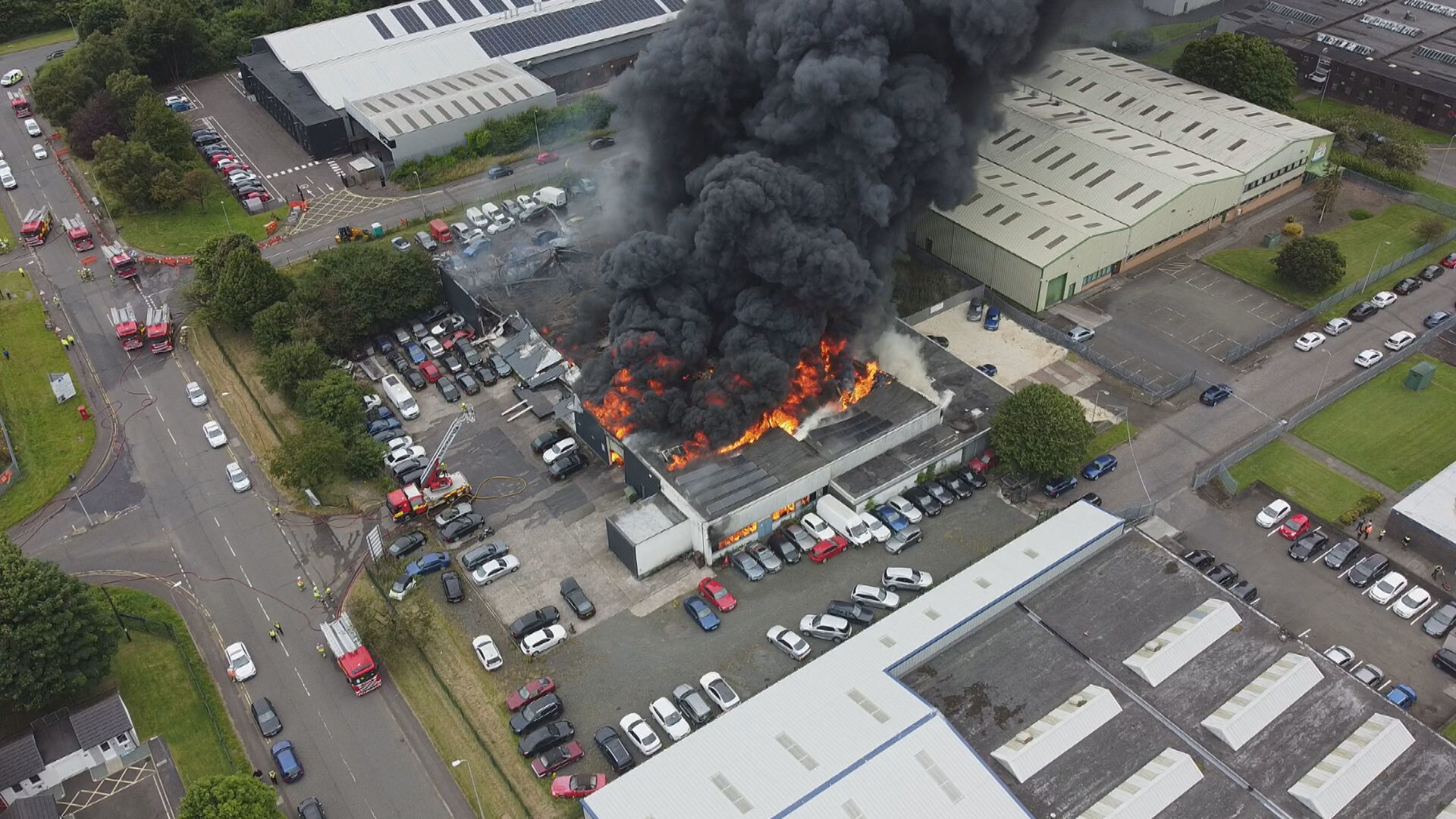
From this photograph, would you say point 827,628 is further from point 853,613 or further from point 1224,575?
point 1224,575

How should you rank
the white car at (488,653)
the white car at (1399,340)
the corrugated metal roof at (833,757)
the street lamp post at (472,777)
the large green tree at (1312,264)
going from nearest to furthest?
the corrugated metal roof at (833,757) < the street lamp post at (472,777) < the white car at (488,653) < the white car at (1399,340) < the large green tree at (1312,264)

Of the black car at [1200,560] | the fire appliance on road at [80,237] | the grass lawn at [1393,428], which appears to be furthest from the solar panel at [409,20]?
the black car at [1200,560]

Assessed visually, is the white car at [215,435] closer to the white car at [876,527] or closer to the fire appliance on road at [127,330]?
the fire appliance on road at [127,330]

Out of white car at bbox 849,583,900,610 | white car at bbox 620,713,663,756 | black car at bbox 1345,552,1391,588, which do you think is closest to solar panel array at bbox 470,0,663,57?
white car at bbox 849,583,900,610

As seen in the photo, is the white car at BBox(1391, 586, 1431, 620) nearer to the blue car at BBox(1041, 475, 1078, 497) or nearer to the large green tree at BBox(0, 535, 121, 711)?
the blue car at BBox(1041, 475, 1078, 497)

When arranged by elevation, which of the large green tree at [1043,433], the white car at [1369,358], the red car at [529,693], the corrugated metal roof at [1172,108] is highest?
the corrugated metal roof at [1172,108]

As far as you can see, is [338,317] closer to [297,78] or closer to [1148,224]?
[297,78]
